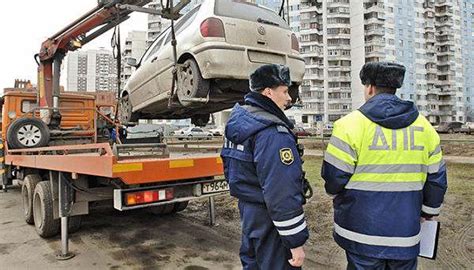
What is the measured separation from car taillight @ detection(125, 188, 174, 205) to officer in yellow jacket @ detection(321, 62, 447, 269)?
223 cm

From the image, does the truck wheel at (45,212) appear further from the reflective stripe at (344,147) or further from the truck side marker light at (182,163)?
the reflective stripe at (344,147)

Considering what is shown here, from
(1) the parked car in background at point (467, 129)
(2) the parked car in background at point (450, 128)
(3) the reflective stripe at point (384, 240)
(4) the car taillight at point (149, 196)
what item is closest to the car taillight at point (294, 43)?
(4) the car taillight at point (149, 196)

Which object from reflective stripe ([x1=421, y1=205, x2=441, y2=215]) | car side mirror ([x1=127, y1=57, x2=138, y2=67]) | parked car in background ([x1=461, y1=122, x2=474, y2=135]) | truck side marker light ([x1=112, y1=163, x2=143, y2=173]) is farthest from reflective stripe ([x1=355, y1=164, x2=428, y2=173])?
parked car in background ([x1=461, y1=122, x2=474, y2=135])

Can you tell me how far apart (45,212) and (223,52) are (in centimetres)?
291

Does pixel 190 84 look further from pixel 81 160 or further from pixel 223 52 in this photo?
pixel 81 160

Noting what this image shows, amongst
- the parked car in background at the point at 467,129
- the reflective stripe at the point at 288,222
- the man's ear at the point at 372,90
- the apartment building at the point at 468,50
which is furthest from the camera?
the apartment building at the point at 468,50

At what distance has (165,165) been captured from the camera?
3.68m

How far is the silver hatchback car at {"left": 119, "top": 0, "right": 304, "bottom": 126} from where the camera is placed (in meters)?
4.05

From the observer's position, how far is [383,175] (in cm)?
197

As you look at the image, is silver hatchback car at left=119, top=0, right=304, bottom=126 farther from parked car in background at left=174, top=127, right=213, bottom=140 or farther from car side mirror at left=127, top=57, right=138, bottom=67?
parked car in background at left=174, top=127, right=213, bottom=140

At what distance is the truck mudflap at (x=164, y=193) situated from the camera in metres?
3.65

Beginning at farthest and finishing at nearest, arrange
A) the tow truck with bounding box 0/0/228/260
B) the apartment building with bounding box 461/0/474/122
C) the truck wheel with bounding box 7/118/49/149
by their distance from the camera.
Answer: the apartment building with bounding box 461/0/474/122 < the truck wheel with bounding box 7/118/49/149 < the tow truck with bounding box 0/0/228/260

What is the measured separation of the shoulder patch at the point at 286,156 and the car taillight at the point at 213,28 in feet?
8.06

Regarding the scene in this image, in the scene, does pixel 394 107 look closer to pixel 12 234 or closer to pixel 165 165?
pixel 165 165
